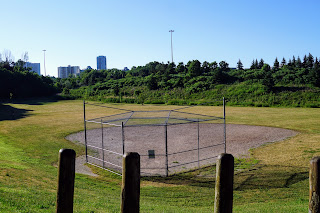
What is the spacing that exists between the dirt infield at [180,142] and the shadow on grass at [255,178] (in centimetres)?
109

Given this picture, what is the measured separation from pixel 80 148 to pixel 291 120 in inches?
995

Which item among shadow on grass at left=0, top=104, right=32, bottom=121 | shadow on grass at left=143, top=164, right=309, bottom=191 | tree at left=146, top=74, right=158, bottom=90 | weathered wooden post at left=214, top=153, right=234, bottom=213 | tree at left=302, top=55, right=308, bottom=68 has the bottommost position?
shadow on grass at left=143, top=164, right=309, bottom=191

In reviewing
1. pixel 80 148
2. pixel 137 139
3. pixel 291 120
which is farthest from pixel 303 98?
pixel 80 148

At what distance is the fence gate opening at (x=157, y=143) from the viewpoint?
59.7 ft

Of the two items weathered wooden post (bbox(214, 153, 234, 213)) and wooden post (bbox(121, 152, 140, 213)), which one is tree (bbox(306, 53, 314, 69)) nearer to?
weathered wooden post (bbox(214, 153, 234, 213))

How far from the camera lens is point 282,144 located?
23.7 m

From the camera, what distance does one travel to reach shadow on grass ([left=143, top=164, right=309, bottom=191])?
1427 cm

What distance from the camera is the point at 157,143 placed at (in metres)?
25.2

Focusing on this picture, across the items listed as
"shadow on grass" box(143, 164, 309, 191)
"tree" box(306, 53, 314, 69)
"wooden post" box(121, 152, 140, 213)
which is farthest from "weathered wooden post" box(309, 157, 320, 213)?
"tree" box(306, 53, 314, 69)

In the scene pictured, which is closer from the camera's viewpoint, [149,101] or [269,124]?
[269,124]

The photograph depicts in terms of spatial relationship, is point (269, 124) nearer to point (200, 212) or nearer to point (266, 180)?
point (266, 180)

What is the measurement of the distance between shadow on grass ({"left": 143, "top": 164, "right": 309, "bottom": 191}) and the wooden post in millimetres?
11739

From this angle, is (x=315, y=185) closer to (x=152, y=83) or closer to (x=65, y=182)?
(x=65, y=182)

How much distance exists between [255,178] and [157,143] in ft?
36.3
